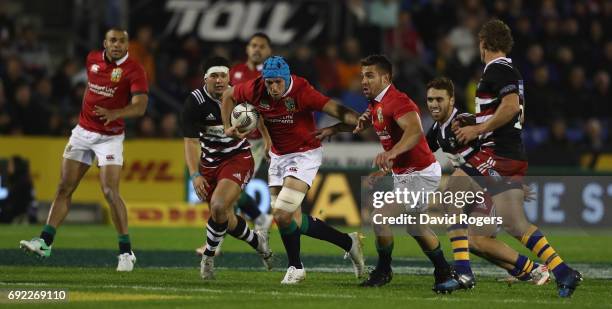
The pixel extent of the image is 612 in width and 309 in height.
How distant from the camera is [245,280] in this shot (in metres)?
11.7

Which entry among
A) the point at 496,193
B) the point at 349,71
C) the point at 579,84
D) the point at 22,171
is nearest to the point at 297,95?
the point at 496,193

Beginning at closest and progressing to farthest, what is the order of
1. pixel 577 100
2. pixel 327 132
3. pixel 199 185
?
pixel 327 132, pixel 199 185, pixel 577 100

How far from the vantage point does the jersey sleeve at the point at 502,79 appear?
34.3 ft

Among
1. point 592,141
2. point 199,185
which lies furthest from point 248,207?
point 592,141

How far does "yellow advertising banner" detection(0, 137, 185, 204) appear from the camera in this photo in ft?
69.2

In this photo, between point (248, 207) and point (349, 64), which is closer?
point (248, 207)

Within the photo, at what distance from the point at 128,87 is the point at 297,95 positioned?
2.49 m

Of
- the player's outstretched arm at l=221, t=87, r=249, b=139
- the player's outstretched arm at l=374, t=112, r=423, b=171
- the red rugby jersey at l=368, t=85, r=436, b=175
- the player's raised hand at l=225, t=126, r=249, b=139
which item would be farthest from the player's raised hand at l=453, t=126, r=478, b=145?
the player's outstretched arm at l=221, t=87, r=249, b=139

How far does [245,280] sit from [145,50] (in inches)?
459

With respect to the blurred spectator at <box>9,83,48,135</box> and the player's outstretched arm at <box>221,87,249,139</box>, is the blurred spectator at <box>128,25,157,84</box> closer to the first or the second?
the blurred spectator at <box>9,83,48,135</box>

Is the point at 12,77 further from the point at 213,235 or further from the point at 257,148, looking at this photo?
the point at 213,235

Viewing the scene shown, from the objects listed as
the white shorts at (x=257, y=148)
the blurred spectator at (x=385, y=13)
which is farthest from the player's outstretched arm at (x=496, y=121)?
the blurred spectator at (x=385, y=13)

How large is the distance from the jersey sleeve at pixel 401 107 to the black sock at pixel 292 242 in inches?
61.0

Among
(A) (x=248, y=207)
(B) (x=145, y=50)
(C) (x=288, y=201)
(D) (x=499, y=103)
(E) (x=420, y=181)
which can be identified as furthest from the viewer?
(B) (x=145, y=50)
